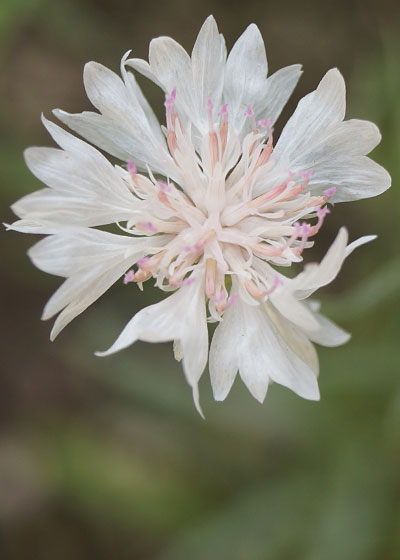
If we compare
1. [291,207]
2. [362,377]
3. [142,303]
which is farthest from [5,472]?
A: [291,207]

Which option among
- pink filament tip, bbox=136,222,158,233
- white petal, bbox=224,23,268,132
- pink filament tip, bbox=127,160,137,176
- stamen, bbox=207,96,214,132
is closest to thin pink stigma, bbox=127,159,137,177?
pink filament tip, bbox=127,160,137,176

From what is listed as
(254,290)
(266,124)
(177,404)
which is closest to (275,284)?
(254,290)

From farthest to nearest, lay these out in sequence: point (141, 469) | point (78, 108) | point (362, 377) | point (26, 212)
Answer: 1. point (78, 108)
2. point (141, 469)
3. point (362, 377)
4. point (26, 212)

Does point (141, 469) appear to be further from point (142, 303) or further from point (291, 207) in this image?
point (291, 207)

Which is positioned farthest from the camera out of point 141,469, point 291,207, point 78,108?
point 78,108

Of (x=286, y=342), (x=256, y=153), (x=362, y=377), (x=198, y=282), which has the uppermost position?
(x=256, y=153)

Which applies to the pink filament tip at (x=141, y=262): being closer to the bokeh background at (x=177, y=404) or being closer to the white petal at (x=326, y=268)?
the white petal at (x=326, y=268)

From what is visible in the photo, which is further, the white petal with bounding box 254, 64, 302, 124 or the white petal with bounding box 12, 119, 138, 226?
the white petal with bounding box 254, 64, 302, 124

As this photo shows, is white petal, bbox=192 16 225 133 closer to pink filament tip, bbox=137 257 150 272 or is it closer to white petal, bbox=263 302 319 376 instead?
pink filament tip, bbox=137 257 150 272
